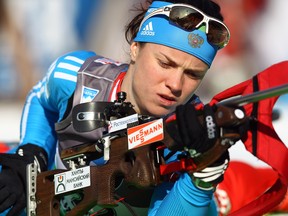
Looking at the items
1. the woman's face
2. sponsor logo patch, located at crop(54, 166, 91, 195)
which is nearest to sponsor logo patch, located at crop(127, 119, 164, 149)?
sponsor logo patch, located at crop(54, 166, 91, 195)

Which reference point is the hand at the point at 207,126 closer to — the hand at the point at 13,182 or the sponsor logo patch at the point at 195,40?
the sponsor logo patch at the point at 195,40

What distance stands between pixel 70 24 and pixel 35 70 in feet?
1.92

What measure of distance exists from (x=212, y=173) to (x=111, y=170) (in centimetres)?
47

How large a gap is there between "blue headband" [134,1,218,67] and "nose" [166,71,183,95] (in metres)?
0.15

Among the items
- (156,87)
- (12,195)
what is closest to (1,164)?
(12,195)

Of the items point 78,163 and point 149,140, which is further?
point 78,163

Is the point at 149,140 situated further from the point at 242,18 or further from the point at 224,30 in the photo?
the point at 242,18

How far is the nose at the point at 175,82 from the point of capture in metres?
3.28

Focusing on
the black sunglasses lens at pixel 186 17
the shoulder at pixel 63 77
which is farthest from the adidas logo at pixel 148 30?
the shoulder at pixel 63 77

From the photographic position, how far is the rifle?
2.82 m

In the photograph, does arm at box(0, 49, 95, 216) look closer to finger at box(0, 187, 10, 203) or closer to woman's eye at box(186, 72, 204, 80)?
finger at box(0, 187, 10, 203)

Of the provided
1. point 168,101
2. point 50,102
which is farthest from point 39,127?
point 168,101

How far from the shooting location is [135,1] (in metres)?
7.32

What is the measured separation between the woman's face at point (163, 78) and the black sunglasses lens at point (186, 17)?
14cm
